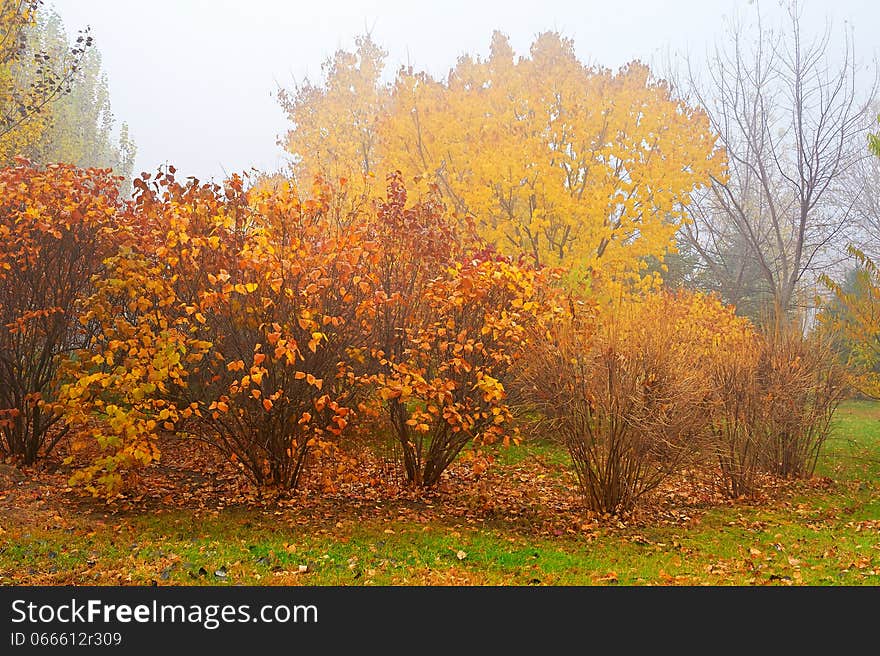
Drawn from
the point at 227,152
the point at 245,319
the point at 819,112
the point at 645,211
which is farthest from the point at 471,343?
the point at 227,152

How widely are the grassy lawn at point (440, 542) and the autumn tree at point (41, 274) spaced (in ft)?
3.96

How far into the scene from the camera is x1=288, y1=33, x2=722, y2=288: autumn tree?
11.7m

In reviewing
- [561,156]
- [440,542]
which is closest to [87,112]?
[561,156]

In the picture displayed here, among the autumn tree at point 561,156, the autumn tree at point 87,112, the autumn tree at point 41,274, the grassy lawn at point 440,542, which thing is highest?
the autumn tree at point 87,112

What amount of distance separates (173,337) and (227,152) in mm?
126011

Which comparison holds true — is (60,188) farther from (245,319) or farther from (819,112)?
(819,112)

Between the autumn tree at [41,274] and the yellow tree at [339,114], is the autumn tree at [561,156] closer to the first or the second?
the yellow tree at [339,114]

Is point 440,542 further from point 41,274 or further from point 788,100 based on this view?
point 788,100

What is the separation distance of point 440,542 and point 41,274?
494cm

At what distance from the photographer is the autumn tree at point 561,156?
1174 centimetres

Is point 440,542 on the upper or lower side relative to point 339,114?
lower

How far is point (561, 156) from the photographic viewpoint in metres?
12.2
